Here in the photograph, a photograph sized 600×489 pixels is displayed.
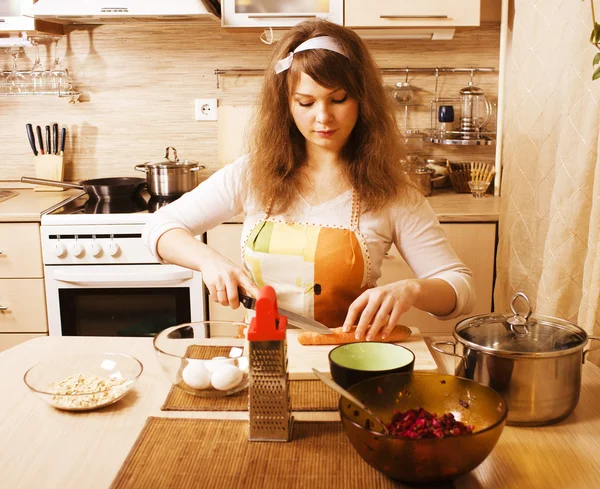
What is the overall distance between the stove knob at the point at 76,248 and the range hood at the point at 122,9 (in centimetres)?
86

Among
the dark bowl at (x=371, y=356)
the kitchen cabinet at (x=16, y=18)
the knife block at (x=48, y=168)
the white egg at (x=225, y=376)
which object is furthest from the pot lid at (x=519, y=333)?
the knife block at (x=48, y=168)

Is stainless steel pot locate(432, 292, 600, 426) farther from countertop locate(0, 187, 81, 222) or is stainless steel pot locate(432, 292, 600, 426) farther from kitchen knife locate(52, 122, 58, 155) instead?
kitchen knife locate(52, 122, 58, 155)

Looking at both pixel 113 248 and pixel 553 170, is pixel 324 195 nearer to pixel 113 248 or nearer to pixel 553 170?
pixel 553 170

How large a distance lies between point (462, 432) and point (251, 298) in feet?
1.80

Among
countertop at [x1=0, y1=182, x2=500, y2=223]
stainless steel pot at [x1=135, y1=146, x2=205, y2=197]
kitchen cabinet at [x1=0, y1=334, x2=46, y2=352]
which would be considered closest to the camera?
countertop at [x1=0, y1=182, x2=500, y2=223]

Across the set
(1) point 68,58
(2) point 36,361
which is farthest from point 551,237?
(1) point 68,58

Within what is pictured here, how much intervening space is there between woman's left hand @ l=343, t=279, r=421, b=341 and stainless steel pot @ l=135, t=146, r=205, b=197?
5.32 feet

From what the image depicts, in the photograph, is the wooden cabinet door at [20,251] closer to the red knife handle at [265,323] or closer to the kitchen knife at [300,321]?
the kitchen knife at [300,321]

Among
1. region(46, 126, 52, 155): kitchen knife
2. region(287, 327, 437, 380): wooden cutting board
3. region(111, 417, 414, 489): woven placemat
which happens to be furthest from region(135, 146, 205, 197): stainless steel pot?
region(111, 417, 414, 489): woven placemat

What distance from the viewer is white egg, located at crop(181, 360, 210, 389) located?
1171 millimetres

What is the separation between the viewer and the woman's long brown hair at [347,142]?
62.9 inches

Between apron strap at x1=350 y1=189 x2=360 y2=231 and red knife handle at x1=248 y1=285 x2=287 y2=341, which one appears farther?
apron strap at x1=350 y1=189 x2=360 y2=231

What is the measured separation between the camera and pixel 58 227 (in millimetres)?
2576

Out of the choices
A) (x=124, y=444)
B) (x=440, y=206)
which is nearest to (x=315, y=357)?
(x=124, y=444)
